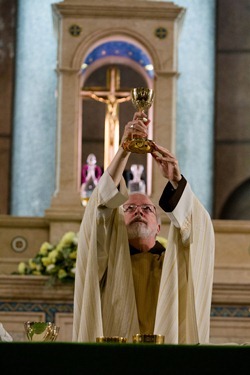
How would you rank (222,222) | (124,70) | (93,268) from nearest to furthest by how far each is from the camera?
1. (93,268)
2. (222,222)
3. (124,70)

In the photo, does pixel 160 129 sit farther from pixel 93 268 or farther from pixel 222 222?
pixel 93 268

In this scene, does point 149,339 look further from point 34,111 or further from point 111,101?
point 34,111

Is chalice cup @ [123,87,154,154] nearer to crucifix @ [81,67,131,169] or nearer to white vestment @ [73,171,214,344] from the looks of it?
white vestment @ [73,171,214,344]

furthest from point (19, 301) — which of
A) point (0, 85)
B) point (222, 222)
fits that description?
point (0, 85)

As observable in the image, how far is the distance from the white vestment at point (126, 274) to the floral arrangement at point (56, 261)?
254cm

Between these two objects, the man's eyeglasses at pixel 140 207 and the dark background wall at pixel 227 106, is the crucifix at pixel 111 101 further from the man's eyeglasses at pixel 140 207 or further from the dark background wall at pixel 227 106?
the man's eyeglasses at pixel 140 207

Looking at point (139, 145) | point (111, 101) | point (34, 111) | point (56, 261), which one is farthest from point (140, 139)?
point (34, 111)

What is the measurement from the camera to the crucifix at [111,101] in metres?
11.5

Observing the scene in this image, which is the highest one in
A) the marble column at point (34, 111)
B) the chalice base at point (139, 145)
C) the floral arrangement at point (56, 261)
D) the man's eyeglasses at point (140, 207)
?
the marble column at point (34, 111)

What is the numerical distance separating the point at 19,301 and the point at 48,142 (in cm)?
313

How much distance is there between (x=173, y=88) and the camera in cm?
1118

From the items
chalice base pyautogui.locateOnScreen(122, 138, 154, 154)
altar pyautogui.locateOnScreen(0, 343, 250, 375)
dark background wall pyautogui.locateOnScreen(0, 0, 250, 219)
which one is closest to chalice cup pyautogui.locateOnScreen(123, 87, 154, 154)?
chalice base pyautogui.locateOnScreen(122, 138, 154, 154)

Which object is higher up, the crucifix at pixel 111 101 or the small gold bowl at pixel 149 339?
the crucifix at pixel 111 101

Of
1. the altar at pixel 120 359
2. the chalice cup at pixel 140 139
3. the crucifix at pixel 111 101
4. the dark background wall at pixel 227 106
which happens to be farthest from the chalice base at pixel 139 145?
the dark background wall at pixel 227 106
